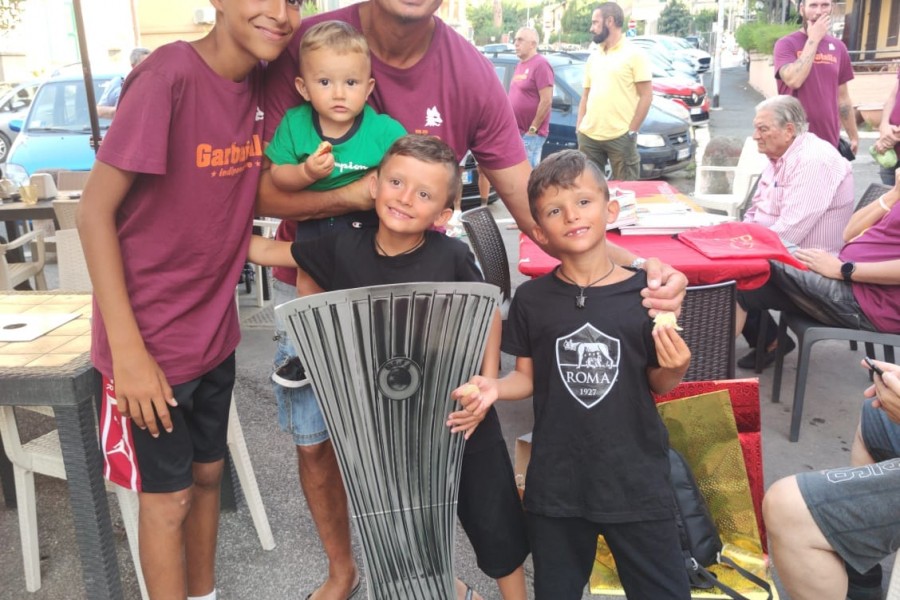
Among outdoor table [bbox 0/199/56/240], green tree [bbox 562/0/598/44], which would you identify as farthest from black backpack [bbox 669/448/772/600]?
green tree [bbox 562/0/598/44]

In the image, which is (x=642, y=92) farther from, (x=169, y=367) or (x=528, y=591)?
(x=169, y=367)

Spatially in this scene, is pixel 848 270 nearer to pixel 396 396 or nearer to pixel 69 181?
pixel 396 396

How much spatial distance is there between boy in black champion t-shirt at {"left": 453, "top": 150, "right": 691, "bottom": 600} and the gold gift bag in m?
0.39

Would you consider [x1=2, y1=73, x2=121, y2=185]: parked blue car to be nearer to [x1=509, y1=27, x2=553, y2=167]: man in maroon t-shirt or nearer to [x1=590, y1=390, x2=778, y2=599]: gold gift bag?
[x1=509, y1=27, x2=553, y2=167]: man in maroon t-shirt

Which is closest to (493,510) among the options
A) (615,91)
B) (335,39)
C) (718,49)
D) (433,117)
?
(433,117)

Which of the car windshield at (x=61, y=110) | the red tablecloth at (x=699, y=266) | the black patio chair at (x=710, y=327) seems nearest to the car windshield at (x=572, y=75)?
the car windshield at (x=61, y=110)

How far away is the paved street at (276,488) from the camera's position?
2.59 m

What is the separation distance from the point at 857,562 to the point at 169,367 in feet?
5.95

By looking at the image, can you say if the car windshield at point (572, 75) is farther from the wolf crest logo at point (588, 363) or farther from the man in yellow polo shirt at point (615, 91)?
the wolf crest logo at point (588, 363)

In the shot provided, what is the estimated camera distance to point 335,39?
1.85 metres

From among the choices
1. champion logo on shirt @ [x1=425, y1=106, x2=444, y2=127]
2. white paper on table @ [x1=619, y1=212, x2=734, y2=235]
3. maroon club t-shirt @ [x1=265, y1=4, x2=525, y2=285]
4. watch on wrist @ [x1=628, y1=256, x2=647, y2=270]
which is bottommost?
white paper on table @ [x1=619, y1=212, x2=734, y2=235]

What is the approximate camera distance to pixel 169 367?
1865 millimetres

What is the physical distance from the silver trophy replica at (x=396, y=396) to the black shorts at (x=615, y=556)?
247mm

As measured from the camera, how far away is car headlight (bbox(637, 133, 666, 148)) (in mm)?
9797
